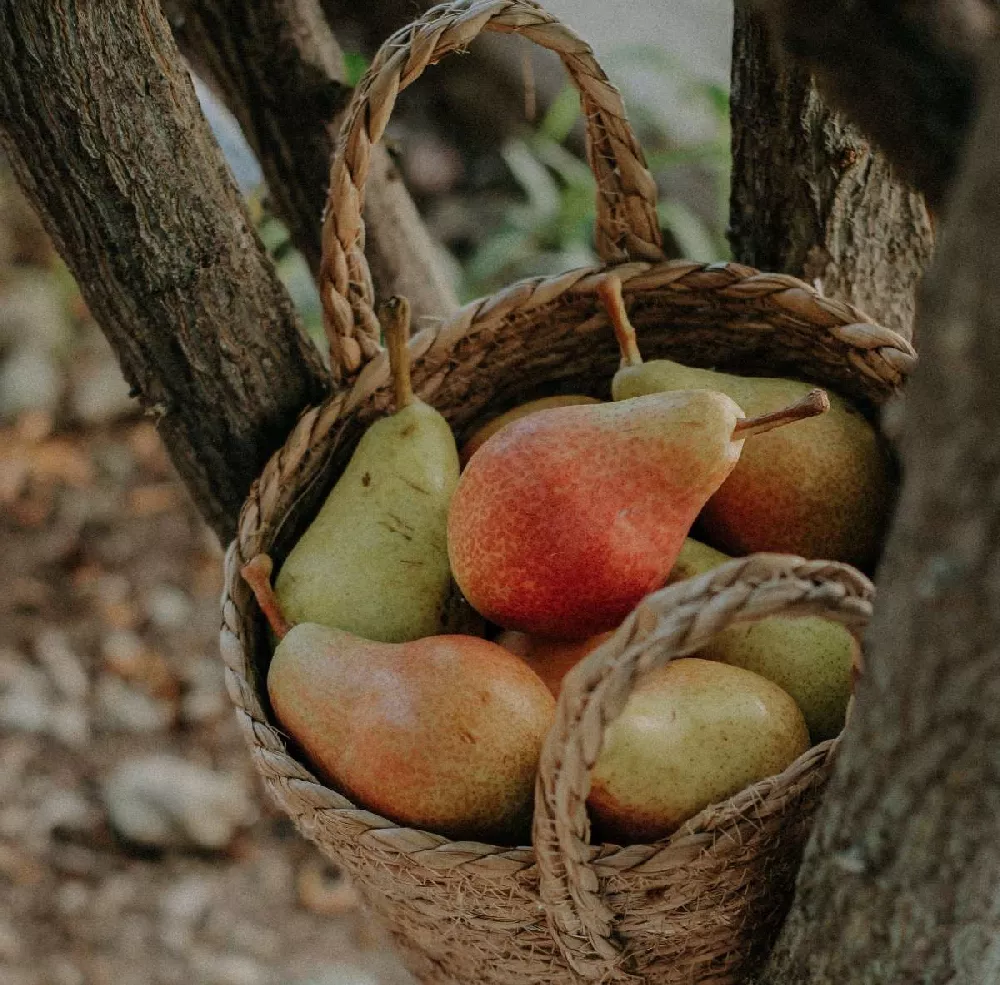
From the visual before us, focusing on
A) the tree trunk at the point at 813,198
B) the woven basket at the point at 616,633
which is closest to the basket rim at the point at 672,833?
the woven basket at the point at 616,633

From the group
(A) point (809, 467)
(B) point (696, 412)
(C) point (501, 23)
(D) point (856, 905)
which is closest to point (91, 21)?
(C) point (501, 23)

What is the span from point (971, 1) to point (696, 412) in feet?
1.23

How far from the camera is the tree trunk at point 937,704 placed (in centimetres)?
38

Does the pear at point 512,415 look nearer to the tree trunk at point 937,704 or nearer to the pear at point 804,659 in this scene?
the pear at point 804,659

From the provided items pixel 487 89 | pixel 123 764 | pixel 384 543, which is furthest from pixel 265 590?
pixel 487 89

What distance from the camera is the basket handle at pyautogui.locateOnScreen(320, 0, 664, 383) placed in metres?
0.80

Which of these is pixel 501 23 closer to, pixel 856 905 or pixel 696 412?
pixel 696 412

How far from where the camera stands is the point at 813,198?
0.94 metres

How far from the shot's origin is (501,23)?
0.82 metres

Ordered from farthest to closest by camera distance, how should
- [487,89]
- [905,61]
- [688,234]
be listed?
[487,89] → [688,234] → [905,61]

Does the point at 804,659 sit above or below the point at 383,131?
below

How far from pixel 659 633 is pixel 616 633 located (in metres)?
0.03

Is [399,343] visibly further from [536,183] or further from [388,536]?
[536,183]

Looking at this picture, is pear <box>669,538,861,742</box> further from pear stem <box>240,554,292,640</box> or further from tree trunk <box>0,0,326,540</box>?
tree trunk <box>0,0,326,540</box>
